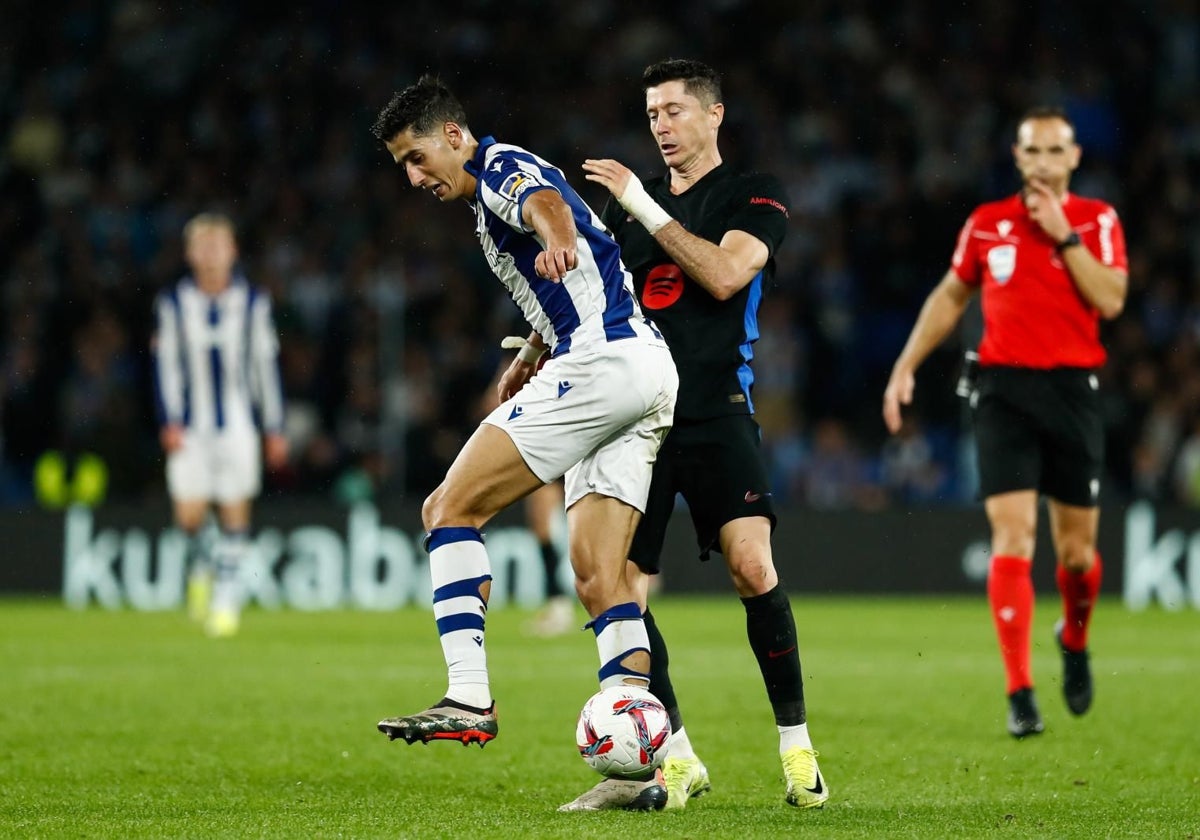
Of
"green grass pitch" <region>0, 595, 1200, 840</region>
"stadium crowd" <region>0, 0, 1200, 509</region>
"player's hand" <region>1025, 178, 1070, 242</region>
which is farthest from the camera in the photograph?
"stadium crowd" <region>0, 0, 1200, 509</region>

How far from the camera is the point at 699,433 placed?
5742 millimetres

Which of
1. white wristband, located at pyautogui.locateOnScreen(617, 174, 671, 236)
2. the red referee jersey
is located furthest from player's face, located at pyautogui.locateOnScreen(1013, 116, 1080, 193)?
white wristband, located at pyautogui.locateOnScreen(617, 174, 671, 236)

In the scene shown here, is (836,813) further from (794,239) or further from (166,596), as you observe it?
(794,239)

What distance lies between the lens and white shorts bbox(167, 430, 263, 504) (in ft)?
41.0

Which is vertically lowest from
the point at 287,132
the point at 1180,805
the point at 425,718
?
the point at 1180,805

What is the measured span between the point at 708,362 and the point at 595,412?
2.01 ft

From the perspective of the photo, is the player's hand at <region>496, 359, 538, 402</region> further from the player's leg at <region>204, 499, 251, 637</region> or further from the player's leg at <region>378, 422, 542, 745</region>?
the player's leg at <region>204, 499, 251, 637</region>

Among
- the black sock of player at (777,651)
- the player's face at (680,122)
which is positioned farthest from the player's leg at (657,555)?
the player's face at (680,122)

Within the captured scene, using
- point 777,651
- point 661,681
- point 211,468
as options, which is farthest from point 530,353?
point 211,468

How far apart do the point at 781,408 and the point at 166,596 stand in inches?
231

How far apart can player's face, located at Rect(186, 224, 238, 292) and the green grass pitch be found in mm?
2377

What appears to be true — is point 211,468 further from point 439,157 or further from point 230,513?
point 439,157

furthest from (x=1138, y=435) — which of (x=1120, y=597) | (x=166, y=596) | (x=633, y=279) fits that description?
(x=633, y=279)

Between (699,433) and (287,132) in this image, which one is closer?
(699,433)
